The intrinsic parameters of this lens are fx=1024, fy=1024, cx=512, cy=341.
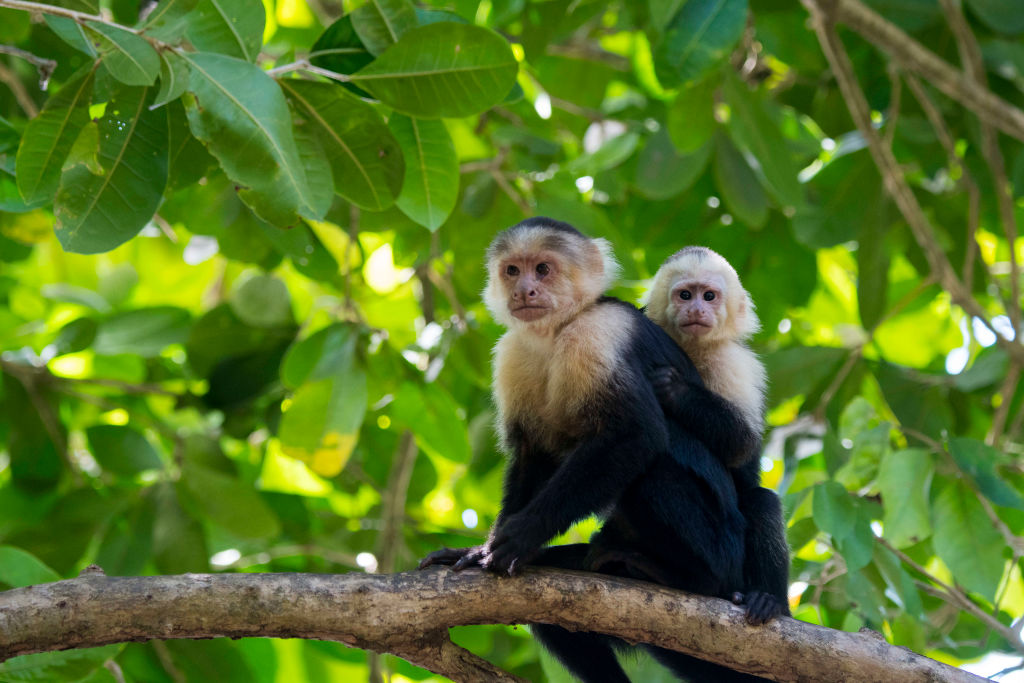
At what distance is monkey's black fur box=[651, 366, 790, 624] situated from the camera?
315 centimetres

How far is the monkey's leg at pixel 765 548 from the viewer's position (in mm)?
3137

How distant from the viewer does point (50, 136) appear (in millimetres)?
2787

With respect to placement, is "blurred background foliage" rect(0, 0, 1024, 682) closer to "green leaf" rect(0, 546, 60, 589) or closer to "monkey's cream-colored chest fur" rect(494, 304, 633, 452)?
"green leaf" rect(0, 546, 60, 589)

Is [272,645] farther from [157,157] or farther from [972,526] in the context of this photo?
[972,526]

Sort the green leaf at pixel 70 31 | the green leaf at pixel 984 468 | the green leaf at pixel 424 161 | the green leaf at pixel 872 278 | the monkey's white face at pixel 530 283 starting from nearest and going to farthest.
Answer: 1. the green leaf at pixel 70 31
2. the green leaf at pixel 424 161
3. the monkey's white face at pixel 530 283
4. the green leaf at pixel 984 468
5. the green leaf at pixel 872 278

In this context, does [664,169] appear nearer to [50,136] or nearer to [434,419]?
[434,419]

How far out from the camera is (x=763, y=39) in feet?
16.3

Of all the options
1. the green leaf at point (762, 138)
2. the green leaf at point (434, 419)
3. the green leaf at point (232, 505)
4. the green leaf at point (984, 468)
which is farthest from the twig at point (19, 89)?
the green leaf at point (984, 468)

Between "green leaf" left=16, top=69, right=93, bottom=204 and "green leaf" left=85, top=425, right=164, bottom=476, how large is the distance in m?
1.98

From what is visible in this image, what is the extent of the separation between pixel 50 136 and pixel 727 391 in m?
2.27

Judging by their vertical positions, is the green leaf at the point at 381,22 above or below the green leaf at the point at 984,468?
above

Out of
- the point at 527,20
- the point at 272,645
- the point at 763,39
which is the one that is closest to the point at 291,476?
the point at 272,645

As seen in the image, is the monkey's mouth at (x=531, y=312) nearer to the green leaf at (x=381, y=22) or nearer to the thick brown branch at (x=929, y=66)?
the green leaf at (x=381, y=22)

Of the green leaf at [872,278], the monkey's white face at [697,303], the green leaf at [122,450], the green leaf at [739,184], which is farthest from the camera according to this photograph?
the green leaf at [872,278]
